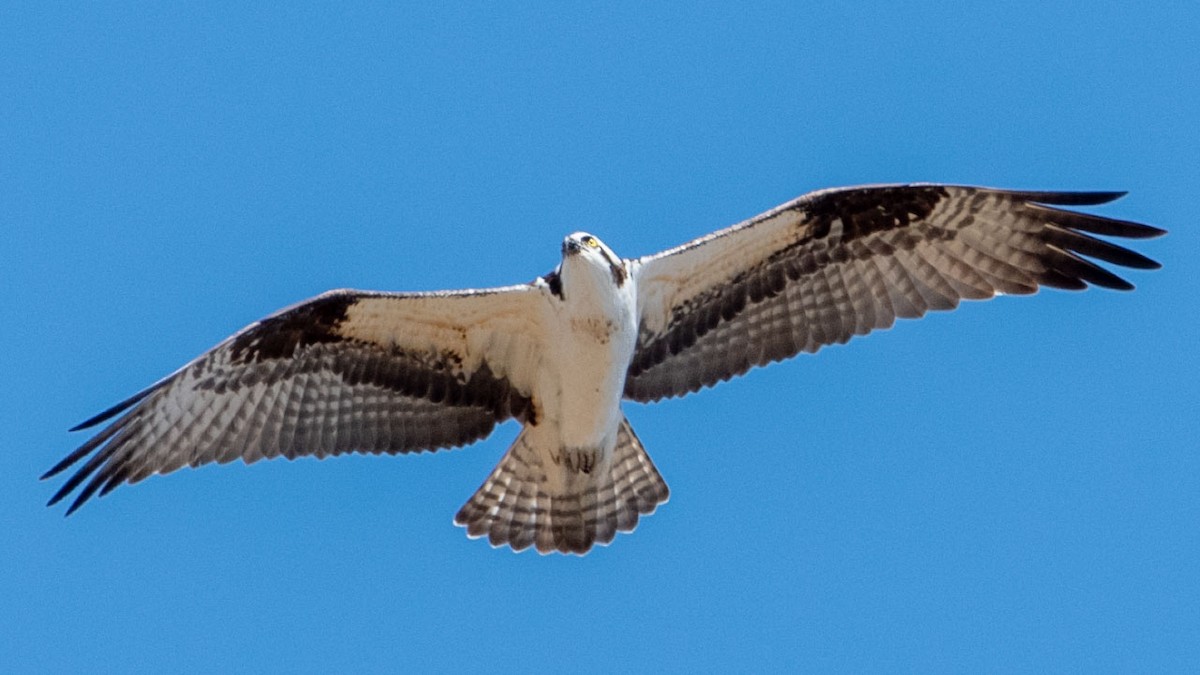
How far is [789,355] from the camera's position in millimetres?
12734

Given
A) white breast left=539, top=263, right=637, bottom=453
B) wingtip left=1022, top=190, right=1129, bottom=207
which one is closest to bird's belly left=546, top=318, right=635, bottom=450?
white breast left=539, top=263, right=637, bottom=453

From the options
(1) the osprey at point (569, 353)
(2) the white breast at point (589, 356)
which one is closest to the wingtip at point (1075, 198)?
(1) the osprey at point (569, 353)

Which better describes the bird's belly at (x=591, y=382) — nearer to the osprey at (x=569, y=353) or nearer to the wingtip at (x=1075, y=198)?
the osprey at (x=569, y=353)

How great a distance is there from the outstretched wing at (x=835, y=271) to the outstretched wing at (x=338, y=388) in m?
0.99

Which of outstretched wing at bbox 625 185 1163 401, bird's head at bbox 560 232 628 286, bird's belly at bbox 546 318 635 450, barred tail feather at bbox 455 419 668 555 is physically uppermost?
outstretched wing at bbox 625 185 1163 401

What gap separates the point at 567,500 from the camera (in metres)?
12.8

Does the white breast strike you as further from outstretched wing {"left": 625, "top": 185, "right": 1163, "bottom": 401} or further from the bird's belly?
outstretched wing {"left": 625, "top": 185, "right": 1163, "bottom": 401}

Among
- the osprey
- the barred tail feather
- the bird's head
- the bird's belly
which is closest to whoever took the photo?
the bird's head

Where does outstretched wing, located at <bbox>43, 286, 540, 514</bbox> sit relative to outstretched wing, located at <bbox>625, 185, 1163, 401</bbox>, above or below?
below

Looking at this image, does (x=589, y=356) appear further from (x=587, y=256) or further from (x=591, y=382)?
(x=587, y=256)

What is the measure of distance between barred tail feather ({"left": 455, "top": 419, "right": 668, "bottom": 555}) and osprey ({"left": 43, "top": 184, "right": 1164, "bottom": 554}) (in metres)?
0.01

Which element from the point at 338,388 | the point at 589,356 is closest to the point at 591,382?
the point at 589,356

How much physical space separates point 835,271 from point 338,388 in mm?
3389

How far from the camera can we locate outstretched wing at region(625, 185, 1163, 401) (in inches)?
483
